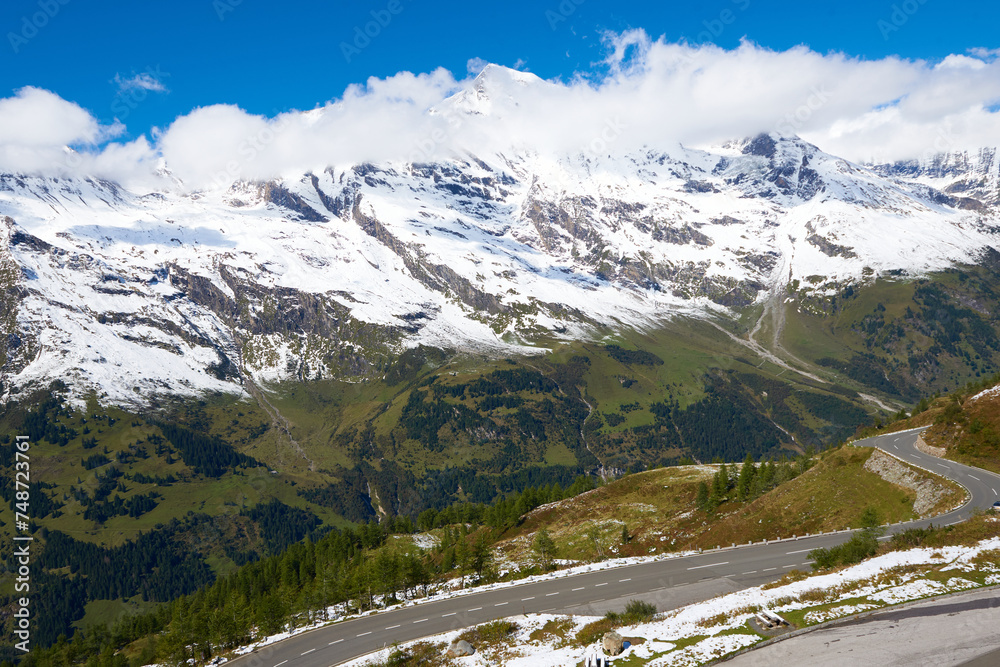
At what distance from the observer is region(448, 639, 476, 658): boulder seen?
48156 millimetres

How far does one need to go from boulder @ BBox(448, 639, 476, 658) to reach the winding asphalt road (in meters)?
9.37

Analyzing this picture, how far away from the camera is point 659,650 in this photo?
128 feet

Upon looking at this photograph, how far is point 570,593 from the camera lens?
214 feet

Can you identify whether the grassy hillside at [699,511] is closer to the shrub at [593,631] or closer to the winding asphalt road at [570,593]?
the winding asphalt road at [570,593]

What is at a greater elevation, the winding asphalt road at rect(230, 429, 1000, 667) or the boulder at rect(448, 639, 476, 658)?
the boulder at rect(448, 639, 476, 658)

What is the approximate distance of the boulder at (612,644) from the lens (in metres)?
40.4

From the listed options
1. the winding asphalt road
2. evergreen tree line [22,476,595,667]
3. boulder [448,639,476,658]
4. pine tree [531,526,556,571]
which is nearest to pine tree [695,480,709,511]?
pine tree [531,526,556,571]

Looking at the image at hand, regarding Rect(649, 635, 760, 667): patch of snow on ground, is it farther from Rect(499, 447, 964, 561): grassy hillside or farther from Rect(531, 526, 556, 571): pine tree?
Rect(531, 526, 556, 571): pine tree

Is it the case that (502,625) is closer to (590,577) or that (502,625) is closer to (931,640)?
(590,577)

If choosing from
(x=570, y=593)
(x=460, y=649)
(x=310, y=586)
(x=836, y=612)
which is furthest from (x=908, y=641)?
(x=310, y=586)

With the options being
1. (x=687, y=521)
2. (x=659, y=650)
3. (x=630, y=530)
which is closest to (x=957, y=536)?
(x=659, y=650)

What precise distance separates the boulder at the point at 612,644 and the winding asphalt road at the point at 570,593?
15.4m

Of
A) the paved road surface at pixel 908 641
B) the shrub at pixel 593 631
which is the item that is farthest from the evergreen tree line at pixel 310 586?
the paved road surface at pixel 908 641

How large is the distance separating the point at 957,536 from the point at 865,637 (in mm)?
23540
